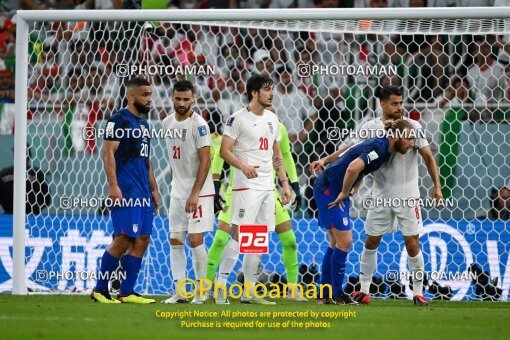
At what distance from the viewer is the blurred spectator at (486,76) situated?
10977 mm

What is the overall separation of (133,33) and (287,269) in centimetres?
288


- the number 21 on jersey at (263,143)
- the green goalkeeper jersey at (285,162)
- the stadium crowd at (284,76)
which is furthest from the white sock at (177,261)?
the stadium crowd at (284,76)

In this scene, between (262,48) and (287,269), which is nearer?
(287,269)

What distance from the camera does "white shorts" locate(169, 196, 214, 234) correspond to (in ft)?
30.5

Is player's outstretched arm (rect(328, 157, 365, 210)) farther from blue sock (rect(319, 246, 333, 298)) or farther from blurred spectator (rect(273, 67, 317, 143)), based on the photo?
blurred spectator (rect(273, 67, 317, 143))

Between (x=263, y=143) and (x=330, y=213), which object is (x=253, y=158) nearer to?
(x=263, y=143)

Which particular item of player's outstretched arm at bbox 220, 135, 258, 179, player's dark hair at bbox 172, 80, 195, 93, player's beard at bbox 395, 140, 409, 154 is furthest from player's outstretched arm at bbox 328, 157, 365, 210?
player's dark hair at bbox 172, 80, 195, 93

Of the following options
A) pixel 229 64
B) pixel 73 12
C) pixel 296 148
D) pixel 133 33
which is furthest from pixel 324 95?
pixel 73 12

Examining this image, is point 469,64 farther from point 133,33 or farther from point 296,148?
point 133,33

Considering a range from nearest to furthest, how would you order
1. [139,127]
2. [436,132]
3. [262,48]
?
[139,127] < [436,132] < [262,48]

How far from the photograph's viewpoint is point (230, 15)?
998cm

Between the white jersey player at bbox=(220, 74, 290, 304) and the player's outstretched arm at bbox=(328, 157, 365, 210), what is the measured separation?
2.15 feet

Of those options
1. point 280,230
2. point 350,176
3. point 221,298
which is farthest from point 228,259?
point 350,176

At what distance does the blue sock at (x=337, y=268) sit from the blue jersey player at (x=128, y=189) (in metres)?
1.63
